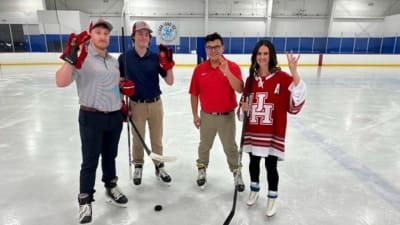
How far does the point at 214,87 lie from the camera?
7.39 feet

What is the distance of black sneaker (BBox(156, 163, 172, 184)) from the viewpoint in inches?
104

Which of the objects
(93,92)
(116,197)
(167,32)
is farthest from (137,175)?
(167,32)

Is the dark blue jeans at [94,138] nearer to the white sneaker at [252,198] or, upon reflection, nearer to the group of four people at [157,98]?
the group of four people at [157,98]

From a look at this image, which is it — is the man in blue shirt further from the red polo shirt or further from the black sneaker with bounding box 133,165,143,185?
the red polo shirt

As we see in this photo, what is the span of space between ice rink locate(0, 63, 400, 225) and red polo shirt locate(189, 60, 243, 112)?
77cm

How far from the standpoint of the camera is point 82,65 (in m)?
1.79

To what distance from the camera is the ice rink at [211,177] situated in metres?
2.15

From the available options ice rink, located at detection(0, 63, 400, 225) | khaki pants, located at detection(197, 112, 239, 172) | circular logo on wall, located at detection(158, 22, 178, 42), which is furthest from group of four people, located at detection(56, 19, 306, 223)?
circular logo on wall, located at detection(158, 22, 178, 42)

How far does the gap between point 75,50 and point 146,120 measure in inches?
38.0

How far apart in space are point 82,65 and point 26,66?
45.3 feet

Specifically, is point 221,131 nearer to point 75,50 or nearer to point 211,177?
point 211,177

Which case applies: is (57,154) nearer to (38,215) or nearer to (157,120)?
(38,215)

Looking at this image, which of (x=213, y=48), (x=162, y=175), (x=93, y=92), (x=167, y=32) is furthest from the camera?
(x=167, y=32)

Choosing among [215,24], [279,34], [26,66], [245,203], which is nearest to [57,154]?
[245,203]
